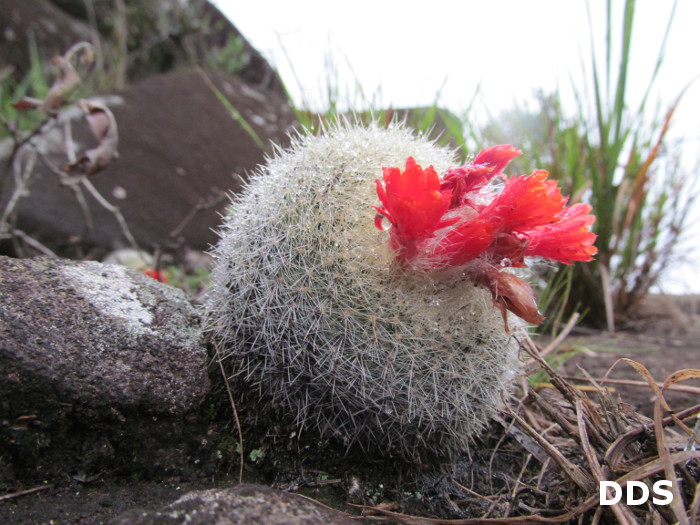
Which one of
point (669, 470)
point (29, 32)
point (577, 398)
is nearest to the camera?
point (669, 470)

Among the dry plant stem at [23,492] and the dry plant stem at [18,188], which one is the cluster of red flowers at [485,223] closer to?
the dry plant stem at [23,492]

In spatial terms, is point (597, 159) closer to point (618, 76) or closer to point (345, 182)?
point (618, 76)

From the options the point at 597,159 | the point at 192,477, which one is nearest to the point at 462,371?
the point at 192,477

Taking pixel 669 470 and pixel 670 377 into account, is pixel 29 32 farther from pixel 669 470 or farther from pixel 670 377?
pixel 669 470

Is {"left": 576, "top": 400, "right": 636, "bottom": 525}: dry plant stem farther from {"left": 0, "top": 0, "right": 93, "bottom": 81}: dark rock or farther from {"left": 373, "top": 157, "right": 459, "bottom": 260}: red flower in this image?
{"left": 0, "top": 0, "right": 93, "bottom": 81}: dark rock

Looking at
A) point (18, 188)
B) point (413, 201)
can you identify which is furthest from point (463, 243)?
point (18, 188)

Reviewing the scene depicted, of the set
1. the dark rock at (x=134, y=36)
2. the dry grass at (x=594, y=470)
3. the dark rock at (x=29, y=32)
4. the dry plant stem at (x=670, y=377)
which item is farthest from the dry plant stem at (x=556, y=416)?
the dark rock at (x=29, y=32)

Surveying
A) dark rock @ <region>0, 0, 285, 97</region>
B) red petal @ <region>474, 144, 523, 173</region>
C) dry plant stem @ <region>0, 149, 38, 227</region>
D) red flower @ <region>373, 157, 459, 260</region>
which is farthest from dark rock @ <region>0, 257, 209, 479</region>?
dark rock @ <region>0, 0, 285, 97</region>
